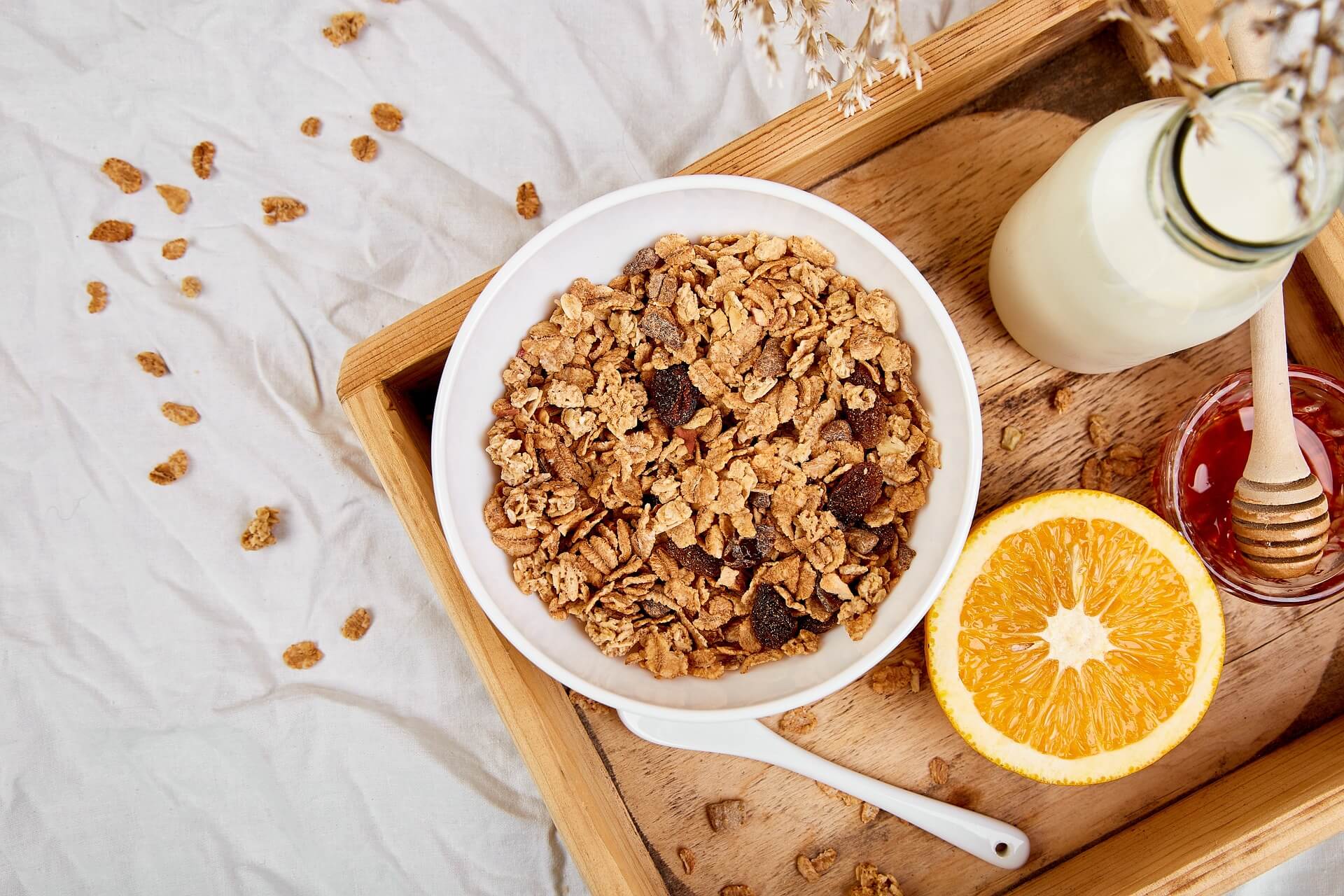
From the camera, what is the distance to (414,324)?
793 millimetres

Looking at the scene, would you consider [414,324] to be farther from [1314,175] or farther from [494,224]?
[1314,175]

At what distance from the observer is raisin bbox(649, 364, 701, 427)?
2.40 ft

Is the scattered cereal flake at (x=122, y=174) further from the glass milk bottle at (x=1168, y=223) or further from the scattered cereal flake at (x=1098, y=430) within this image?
the scattered cereal flake at (x=1098, y=430)

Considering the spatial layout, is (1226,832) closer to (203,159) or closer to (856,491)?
(856,491)

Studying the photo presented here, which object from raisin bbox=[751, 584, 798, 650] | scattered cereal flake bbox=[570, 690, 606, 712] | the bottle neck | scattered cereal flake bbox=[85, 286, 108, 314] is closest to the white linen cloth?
scattered cereal flake bbox=[85, 286, 108, 314]

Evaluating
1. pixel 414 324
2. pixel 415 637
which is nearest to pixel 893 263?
pixel 414 324

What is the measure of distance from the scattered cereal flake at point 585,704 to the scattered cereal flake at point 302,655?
0.35 m

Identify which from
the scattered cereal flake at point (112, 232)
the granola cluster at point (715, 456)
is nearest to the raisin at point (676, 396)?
the granola cluster at point (715, 456)

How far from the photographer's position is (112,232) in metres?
1.03

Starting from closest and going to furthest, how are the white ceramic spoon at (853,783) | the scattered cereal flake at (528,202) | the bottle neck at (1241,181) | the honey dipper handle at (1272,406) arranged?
the bottle neck at (1241,181) < the honey dipper handle at (1272,406) < the white ceramic spoon at (853,783) < the scattered cereal flake at (528,202)

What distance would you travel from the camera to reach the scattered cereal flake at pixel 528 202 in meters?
1.01

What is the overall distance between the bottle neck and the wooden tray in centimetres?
24

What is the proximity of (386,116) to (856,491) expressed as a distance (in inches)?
26.6

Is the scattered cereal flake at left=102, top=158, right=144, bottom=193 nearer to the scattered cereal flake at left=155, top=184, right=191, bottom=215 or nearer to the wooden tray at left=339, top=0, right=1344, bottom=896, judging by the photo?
the scattered cereal flake at left=155, top=184, right=191, bottom=215
